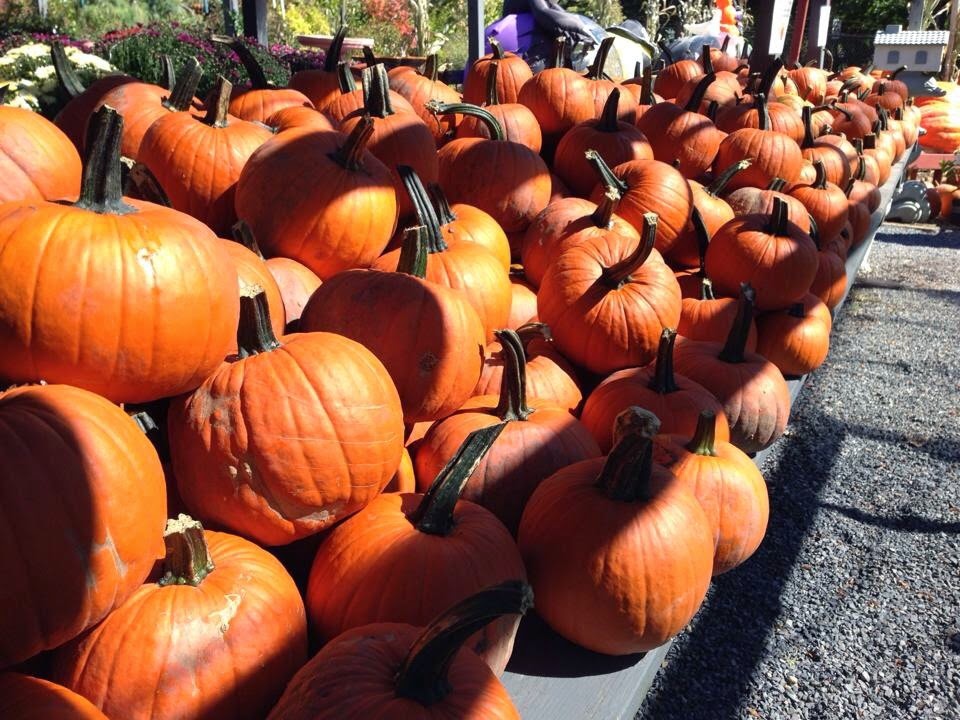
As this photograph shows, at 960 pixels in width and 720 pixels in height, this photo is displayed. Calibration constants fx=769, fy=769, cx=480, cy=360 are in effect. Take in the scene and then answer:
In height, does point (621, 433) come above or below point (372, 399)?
below

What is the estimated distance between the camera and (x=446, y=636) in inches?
37.7

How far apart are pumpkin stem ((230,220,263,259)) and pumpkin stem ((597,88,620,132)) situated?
6.43ft

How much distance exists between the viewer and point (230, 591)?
1.21 metres

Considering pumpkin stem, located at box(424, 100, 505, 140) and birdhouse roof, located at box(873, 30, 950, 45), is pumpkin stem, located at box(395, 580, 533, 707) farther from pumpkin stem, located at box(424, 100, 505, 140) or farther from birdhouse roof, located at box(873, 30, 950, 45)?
birdhouse roof, located at box(873, 30, 950, 45)

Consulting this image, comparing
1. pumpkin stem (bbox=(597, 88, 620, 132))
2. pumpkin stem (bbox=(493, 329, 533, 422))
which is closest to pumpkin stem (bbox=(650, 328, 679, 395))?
pumpkin stem (bbox=(493, 329, 533, 422))

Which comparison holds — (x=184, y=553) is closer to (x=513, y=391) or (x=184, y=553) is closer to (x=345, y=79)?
(x=513, y=391)

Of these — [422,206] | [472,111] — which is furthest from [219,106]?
[472,111]

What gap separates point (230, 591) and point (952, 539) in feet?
10.9

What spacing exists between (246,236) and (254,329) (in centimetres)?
51

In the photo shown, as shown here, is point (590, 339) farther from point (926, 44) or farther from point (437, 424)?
point (926, 44)

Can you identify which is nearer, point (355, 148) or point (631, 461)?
point (631, 461)

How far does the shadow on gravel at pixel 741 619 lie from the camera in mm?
2602

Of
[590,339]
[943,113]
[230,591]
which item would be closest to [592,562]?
[230,591]

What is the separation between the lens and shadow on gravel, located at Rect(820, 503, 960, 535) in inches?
137
